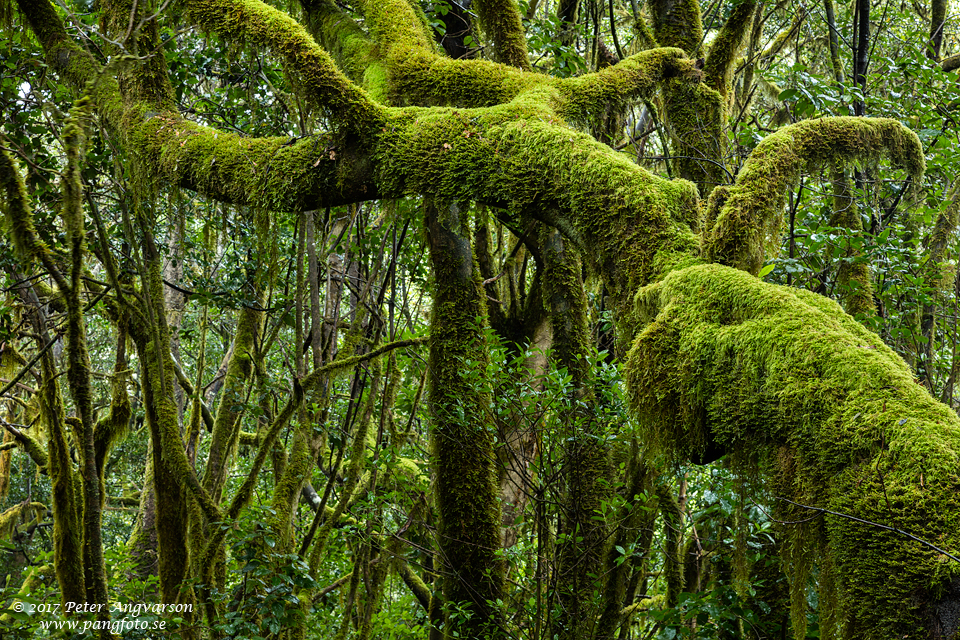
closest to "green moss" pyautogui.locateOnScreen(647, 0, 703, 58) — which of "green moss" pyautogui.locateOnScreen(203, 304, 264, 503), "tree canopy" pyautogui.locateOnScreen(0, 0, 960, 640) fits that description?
"tree canopy" pyautogui.locateOnScreen(0, 0, 960, 640)

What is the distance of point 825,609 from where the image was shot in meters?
1.74

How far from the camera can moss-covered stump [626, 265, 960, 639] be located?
154 centimetres

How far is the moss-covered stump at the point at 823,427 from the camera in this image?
5.06ft

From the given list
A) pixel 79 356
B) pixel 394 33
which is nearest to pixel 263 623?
pixel 79 356

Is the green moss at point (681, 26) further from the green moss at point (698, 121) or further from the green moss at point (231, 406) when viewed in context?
the green moss at point (231, 406)

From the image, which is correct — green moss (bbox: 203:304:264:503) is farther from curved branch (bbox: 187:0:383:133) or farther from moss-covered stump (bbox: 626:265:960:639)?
moss-covered stump (bbox: 626:265:960:639)

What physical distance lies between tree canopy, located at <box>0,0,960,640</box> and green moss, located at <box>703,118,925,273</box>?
11 millimetres

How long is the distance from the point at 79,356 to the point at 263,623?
187 cm

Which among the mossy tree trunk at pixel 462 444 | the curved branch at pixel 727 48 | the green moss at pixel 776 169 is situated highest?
the curved branch at pixel 727 48

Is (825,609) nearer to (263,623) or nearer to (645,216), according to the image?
(645,216)

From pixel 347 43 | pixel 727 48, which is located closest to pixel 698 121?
pixel 727 48

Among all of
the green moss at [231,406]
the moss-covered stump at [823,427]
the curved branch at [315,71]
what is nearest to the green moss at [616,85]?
the curved branch at [315,71]

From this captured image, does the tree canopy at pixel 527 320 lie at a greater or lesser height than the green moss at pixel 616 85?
lesser

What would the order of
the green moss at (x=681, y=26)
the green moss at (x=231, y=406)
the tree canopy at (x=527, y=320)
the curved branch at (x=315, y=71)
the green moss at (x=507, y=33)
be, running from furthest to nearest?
the green moss at (x=231, y=406) → the green moss at (x=507, y=33) → the green moss at (x=681, y=26) → the curved branch at (x=315, y=71) → the tree canopy at (x=527, y=320)
